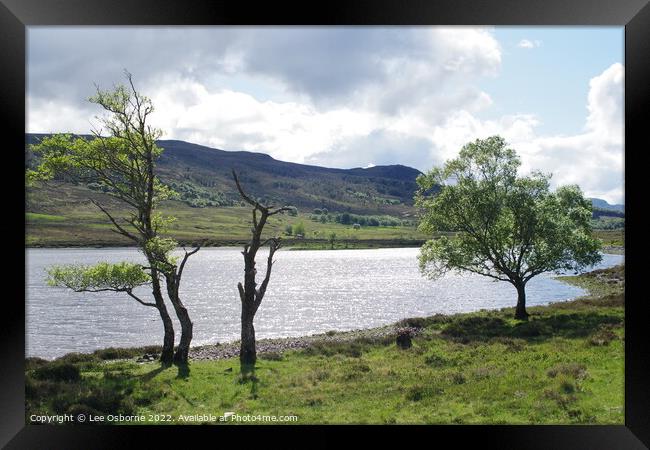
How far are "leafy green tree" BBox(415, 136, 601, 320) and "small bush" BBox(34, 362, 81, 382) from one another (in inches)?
661

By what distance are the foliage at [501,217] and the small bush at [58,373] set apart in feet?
55.2

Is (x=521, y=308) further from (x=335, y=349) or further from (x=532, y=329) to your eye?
(x=335, y=349)

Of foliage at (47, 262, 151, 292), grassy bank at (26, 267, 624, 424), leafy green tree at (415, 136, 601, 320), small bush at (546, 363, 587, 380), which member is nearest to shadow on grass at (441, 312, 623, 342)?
grassy bank at (26, 267, 624, 424)

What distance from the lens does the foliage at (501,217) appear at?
80.1ft

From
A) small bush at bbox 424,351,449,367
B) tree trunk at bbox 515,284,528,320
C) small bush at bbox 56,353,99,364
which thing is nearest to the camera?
small bush at bbox 424,351,449,367

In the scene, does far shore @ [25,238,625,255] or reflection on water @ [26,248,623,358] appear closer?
reflection on water @ [26,248,623,358]

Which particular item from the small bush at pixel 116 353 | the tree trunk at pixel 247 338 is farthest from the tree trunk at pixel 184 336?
the small bush at pixel 116 353

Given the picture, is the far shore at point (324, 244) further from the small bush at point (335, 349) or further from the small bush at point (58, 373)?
the small bush at point (58, 373)

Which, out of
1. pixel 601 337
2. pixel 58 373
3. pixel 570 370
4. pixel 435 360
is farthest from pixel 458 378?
pixel 58 373

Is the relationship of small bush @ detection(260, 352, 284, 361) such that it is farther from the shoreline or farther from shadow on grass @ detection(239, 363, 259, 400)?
shadow on grass @ detection(239, 363, 259, 400)

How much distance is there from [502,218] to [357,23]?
58.0 feet

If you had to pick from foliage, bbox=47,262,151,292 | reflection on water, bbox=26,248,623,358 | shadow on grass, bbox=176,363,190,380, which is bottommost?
reflection on water, bbox=26,248,623,358

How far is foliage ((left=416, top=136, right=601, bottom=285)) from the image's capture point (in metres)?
24.4

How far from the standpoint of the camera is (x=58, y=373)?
1585cm
